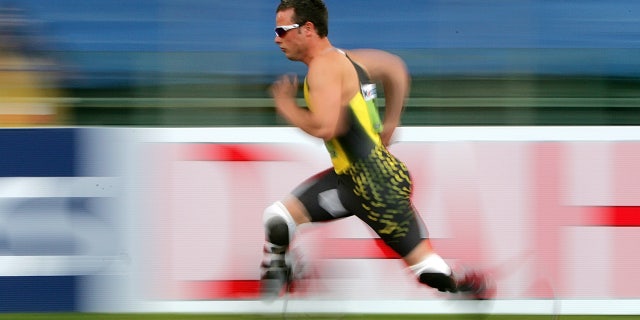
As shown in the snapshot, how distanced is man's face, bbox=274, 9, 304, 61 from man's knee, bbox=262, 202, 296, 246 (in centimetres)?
66

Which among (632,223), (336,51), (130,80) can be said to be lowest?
(632,223)

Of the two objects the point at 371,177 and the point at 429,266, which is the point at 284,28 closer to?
the point at 371,177

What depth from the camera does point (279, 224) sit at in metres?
5.49

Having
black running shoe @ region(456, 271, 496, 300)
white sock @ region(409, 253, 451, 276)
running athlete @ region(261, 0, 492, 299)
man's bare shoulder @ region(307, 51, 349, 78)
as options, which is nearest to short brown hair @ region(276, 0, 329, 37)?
running athlete @ region(261, 0, 492, 299)

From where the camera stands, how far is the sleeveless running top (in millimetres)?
5328

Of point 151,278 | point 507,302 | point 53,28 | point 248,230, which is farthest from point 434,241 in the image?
point 53,28

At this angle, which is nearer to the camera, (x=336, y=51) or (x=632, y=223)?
(x=336, y=51)

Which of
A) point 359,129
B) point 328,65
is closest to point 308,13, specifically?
point 328,65

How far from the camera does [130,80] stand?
Result: 641 centimetres

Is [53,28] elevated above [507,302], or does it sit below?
above

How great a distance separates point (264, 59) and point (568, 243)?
1.74 m

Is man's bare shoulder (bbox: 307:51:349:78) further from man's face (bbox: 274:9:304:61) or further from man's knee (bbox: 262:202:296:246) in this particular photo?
man's knee (bbox: 262:202:296:246)

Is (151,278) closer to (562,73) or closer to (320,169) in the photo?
(320,169)

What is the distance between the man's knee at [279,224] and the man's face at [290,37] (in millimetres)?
659
